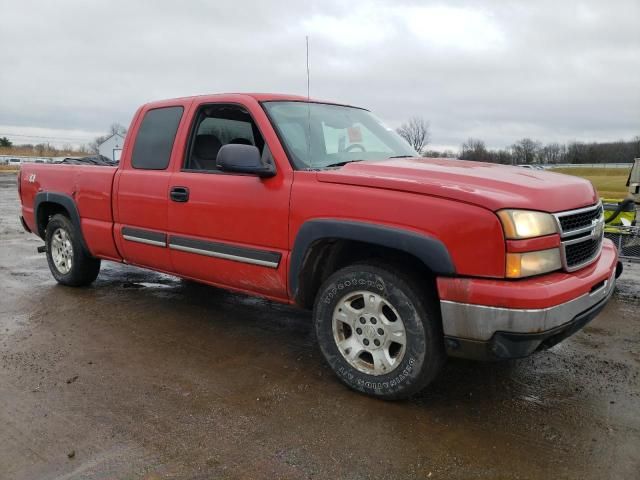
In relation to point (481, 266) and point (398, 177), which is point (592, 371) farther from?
Answer: point (398, 177)

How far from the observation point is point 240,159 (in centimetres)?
345

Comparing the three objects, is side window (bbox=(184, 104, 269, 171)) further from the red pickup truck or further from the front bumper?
the front bumper

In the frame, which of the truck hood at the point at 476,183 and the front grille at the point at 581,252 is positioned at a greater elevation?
the truck hood at the point at 476,183

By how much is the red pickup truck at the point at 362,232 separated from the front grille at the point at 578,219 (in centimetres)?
2

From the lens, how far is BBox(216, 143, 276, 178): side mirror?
3441 mm

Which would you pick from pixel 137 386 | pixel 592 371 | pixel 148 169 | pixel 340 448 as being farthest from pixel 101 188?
pixel 592 371

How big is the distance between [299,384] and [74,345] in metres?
1.89

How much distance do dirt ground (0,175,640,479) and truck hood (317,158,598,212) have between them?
1225mm

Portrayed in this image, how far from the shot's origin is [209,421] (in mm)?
2938

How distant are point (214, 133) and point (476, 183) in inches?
95.6

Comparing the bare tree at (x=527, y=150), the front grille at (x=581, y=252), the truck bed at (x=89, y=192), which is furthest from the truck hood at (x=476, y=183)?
the bare tree at (x=527, y=150)

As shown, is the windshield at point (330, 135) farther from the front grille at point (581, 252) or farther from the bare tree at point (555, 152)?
the bare tree at point (555, 152)

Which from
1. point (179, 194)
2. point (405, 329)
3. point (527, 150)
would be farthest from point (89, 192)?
point (527, 150)

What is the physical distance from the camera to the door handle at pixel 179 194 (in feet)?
13.5
